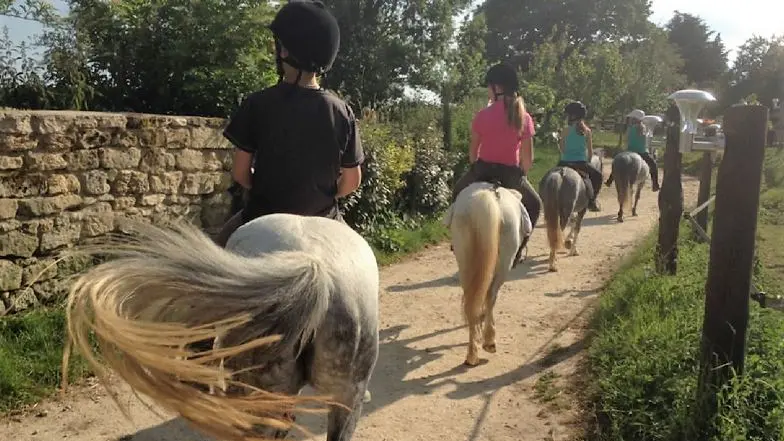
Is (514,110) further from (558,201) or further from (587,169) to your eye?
(587,169)

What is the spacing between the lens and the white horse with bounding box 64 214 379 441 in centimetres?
178

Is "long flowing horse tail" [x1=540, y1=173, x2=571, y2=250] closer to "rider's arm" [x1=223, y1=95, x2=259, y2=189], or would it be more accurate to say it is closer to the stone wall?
the stone wall

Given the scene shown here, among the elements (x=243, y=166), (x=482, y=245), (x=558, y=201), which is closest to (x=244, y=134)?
(x=243, y=166)

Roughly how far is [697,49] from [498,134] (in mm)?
63914

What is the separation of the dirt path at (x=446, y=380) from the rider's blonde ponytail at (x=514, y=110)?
198 centimetres

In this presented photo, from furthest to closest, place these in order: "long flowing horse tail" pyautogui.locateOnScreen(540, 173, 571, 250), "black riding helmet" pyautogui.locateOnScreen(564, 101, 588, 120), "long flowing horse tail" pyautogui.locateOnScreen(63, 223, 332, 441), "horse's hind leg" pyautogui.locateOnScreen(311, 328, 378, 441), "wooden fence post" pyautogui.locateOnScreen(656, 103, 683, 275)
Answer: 1. "black riding helmet" pyautogui.locateOnScreen(564, 101, 588, 120)
2. "long flowing horse tail" pyautogui.locateOnScreen(540, 173, 571, 250)
3. "wooden fence post" pyautogui.locateOnScreen(656, 103, 683, 275)
4. "horse's hind leg" pyautogui.locateOnScreen(311, 328, 378, 441)
5. "long flowing horse tail" pyautogui.locateOnScreen(63, 223, 332, 441)

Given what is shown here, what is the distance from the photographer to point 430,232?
10.1 m

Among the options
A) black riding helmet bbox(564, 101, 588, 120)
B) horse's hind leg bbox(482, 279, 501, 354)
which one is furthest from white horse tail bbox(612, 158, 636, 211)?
horse's hind leg bbox(482, 279, 501, 354)

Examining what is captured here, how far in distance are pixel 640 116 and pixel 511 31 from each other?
38.4 meters

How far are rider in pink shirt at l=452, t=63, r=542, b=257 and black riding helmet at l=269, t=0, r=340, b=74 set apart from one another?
3.01 meters

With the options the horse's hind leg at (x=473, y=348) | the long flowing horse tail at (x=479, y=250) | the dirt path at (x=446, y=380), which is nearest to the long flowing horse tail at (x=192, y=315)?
the dirt path at (x=446, y=380)

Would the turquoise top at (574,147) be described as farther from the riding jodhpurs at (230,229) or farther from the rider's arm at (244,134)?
the rider's arm at (244,134)

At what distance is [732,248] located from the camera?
340 cm

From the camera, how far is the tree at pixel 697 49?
Answer: 5991cm
